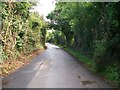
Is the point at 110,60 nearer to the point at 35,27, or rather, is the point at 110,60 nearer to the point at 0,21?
the point at 0,21

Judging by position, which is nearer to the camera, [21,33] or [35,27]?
[21,33]

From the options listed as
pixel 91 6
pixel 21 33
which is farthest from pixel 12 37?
pixel 91 6

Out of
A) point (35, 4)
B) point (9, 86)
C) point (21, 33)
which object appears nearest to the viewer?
point (9, 86)

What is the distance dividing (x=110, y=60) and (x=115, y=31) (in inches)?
69.0

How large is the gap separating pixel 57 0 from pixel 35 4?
8.48 m

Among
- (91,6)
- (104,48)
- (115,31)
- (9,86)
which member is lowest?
(9,86)

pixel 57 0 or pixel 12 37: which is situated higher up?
pixel 57 0

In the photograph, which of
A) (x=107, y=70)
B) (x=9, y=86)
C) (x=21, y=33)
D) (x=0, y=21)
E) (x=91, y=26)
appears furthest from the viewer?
(x=21, y=33)

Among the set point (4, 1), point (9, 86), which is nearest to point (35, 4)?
point (4, 1)

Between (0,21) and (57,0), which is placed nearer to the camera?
(0,21)

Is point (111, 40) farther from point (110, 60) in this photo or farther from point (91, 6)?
point (91, 6)

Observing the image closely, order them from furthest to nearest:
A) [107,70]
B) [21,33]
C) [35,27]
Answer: [35,27] → [21,33] → [107,70]

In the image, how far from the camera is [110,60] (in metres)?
13.7

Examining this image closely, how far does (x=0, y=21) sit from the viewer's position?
16656 millimetres
